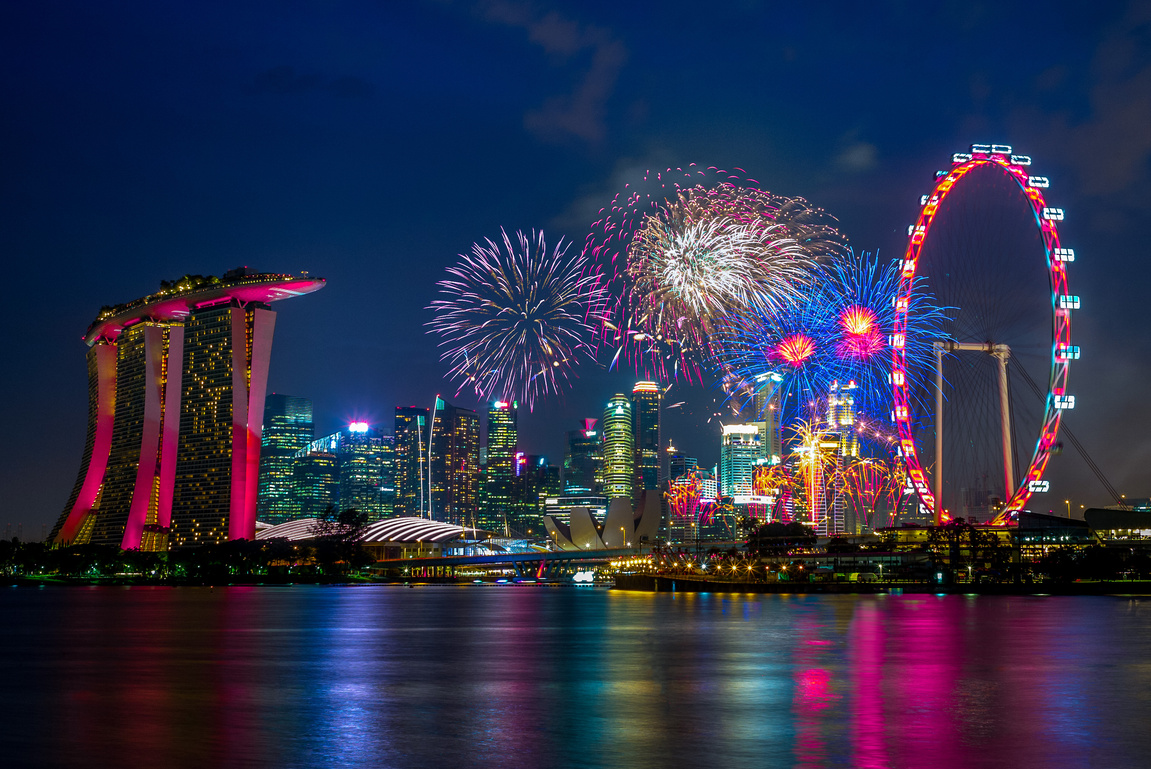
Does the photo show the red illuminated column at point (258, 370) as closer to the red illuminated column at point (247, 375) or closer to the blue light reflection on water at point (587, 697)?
the red illuminated column at point (247, 375)

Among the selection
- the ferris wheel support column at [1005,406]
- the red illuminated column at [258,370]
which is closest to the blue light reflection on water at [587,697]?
the ferris wheel support column at [1005,406]

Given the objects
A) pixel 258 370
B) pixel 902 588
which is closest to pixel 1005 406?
pixel 902 588

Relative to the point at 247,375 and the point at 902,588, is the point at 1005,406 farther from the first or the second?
the point at 247,375

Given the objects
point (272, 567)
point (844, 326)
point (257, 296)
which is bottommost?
point (272, 567)

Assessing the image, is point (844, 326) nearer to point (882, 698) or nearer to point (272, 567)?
point (882, 698)

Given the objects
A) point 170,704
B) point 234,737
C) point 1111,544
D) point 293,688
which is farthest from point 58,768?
point 1111,544

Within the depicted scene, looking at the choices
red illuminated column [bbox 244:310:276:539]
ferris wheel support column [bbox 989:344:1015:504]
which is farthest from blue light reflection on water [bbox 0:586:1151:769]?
red illuminated column [bbox 244:310:276:539]

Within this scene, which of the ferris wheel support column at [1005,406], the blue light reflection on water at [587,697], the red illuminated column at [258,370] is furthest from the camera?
the red illuminated column at [258,370]

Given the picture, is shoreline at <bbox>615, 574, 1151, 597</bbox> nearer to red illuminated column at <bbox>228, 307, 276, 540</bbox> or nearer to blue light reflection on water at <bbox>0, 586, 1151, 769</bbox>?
blue light reflection on water at <bbox>0, 586, 1151, 769</bbox>
